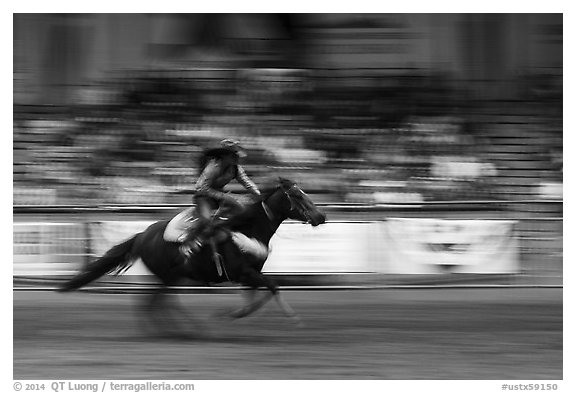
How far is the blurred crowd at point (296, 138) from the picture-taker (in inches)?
531

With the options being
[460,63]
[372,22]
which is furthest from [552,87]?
[372,22]

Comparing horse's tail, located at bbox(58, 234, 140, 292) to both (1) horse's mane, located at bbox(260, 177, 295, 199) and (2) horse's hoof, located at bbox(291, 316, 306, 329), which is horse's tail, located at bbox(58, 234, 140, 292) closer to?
(1) horse's mane, located at bbox(260, 177, 295, 199)

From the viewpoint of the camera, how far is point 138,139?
14156mm

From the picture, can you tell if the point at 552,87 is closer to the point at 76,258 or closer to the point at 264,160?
the point at 264,160

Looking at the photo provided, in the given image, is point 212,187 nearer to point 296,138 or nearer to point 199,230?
point 199,230

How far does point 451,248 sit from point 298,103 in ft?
13.8

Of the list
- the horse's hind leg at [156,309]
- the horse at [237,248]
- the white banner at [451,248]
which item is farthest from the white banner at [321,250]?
the horse's hind leg at [156,309]

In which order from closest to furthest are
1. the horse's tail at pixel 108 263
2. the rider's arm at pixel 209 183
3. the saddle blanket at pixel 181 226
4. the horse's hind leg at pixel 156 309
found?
1. the rider's arm at pixel 209 183
2. the saddle blanket at pixel 181 226
3. the horse's hind leg at pixel 156 309
4. the horse's tail at pixel 108 263

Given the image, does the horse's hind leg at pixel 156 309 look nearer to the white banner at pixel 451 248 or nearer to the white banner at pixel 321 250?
the white banner at pixel 321 250

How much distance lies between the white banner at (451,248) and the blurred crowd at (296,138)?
191 cm

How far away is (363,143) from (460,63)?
2.25 metres

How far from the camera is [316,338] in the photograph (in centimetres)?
907

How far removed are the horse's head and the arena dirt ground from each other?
1093mm

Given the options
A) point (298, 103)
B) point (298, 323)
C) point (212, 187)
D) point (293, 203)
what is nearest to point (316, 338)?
point (298, 323)
